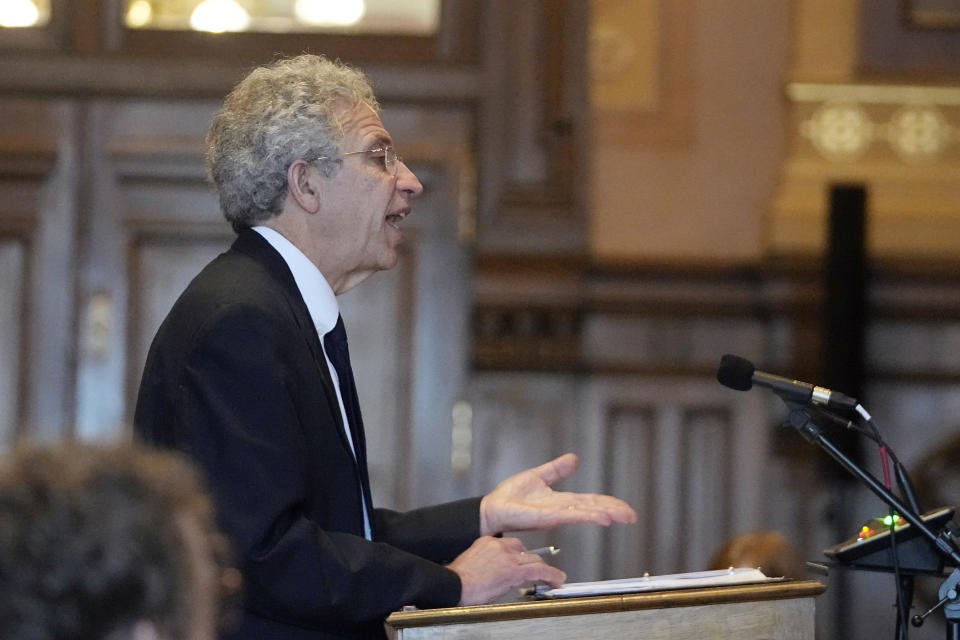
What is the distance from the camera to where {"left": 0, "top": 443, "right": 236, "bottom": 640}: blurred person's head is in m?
1.16

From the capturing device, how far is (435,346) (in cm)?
517

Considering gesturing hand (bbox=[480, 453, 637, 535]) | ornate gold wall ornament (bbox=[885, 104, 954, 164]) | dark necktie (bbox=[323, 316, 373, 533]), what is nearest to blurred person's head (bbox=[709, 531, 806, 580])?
A: gesturing hand (bbox=[480, 453, 637, 535])

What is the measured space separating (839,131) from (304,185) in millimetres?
3094

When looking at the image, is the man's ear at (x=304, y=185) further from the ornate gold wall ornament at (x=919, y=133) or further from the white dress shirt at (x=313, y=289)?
the ornate gold wall ornament at (x=919, y=133)

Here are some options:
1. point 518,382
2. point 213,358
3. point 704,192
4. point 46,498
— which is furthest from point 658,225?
point 46,498

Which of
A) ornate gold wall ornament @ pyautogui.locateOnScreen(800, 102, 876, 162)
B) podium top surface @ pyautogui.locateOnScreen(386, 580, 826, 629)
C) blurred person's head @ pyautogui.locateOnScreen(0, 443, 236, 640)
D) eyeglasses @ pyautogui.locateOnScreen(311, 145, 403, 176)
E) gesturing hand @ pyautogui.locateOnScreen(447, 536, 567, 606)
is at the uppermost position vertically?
ornate gold wall ornament @ pyautogui.locateOnScreen(800, 102, 876, 162)

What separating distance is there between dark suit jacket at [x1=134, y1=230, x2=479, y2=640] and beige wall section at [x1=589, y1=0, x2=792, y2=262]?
292cm

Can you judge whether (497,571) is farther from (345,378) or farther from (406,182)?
(406,182)

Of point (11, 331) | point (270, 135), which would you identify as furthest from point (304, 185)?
point (11, 331)

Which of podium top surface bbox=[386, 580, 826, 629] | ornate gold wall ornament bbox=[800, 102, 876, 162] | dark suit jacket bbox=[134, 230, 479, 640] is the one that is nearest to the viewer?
podium top surface bbox=[386, 580, 826, 629]

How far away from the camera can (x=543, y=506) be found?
258cm

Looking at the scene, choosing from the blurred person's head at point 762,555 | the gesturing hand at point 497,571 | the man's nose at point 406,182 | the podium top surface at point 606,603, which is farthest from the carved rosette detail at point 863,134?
the podium top surface at point 606,603

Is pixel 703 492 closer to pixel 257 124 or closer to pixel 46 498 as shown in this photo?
pixel 257 124

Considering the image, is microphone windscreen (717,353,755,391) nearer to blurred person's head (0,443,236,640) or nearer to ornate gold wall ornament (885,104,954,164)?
blurred person's head (0,443,236,640)
